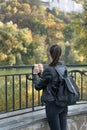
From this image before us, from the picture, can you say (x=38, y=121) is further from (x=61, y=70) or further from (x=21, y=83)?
(x=61, y=70)

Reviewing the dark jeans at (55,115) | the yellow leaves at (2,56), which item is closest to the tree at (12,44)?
the yellow leaves at (2,56)

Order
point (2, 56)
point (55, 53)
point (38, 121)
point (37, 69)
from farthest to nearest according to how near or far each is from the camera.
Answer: point (2, 56) → point (38, 121) → point (37, 69) → point (55, 53)

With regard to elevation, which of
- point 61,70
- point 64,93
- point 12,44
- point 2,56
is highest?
point 12,44

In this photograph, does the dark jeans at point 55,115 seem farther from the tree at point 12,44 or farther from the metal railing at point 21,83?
the tree at point 12,44

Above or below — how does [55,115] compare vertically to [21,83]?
below

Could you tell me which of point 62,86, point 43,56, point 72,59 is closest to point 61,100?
point 62,86

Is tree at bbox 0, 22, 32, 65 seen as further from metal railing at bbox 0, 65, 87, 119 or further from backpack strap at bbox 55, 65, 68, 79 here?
backpack strap at bbox 55, 65, 68, 79

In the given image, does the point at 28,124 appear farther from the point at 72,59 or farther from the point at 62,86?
the point at 72,59

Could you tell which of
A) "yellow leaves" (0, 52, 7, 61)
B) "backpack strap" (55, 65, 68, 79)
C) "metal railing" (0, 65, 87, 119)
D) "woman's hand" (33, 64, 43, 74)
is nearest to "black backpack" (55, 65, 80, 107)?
"backpack strap" (55, 65, 68, 79)

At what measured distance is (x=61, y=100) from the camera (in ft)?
11.1

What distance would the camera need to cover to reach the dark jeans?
11.3ft

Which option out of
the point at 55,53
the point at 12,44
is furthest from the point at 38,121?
the point at 12,44

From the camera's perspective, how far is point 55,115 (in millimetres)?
3467

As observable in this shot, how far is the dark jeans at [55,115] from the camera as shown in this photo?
3.45m
